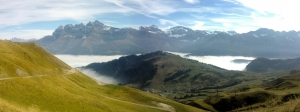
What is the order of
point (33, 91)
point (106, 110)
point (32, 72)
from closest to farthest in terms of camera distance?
point (33, 91)
point (106, 110)
point (32, 72)

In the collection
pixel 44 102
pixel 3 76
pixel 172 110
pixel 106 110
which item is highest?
pixel 3 76

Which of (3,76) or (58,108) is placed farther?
(3,76)

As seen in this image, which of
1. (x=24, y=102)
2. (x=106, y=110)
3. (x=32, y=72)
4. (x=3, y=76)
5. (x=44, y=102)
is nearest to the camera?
(x=24, y=102)

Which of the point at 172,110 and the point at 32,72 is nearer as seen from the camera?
the point at 32,72

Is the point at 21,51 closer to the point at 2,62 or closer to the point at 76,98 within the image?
the point at 2,62

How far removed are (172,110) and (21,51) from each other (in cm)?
8673

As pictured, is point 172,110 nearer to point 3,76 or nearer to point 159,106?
point 159,106

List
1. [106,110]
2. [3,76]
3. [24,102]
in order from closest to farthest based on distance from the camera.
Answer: [24,102] < [3,76] < [106,110]

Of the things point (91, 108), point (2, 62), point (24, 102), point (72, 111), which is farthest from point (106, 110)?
point (2, 62)

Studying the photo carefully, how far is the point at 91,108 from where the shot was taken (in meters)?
74.4

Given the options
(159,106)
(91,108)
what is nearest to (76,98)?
(91,108)

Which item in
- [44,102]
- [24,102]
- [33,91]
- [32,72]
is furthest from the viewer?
[32,72]

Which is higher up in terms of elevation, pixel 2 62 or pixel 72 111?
pixel 2 62

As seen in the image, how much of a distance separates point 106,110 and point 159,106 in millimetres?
50324
